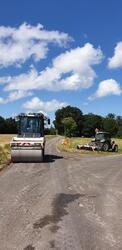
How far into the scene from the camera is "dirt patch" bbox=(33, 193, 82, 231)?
988 centimetres

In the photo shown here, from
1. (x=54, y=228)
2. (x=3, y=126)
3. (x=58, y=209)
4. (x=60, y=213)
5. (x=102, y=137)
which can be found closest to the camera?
(x=54, y=228)

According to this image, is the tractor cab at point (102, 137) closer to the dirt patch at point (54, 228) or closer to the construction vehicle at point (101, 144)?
the construction vehicle at point (101, 144)

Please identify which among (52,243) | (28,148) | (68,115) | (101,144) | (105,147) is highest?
(68,115)

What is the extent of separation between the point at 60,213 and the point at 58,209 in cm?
56

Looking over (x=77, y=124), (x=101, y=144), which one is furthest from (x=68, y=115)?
(x=101, y=144)

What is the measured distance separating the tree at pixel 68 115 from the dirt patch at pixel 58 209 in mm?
156557

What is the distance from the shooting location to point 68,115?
17750cm

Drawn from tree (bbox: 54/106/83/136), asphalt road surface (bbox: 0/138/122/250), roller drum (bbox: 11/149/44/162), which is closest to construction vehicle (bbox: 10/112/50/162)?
roller drum (bbox: 11/149/44/162)

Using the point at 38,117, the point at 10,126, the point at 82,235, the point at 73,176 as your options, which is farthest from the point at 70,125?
the point at 82,235

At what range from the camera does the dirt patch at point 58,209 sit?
9.88 meters

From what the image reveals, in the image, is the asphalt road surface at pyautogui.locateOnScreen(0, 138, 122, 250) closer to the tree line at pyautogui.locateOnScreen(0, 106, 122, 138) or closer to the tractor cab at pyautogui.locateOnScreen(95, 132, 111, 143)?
the tractor cab at pyautogui.locateOnScreen(95, 132, 111, 143)

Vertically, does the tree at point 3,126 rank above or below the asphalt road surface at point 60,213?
above

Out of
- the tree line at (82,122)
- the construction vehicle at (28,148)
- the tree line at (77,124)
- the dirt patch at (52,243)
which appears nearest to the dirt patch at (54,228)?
the dirt patch at (52,243)

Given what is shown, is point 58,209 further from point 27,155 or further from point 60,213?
point 27,155
